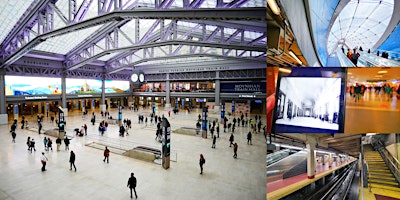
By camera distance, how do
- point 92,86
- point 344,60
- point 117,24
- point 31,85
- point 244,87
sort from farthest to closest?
point 92,86
point 244,87
point 31,85
point 117,24
point 344,60

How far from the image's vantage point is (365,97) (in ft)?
6.95

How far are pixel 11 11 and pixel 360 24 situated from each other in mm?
21940

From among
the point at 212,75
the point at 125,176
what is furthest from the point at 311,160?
the point at 212,75

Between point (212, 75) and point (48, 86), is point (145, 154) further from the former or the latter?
point (48, 86)

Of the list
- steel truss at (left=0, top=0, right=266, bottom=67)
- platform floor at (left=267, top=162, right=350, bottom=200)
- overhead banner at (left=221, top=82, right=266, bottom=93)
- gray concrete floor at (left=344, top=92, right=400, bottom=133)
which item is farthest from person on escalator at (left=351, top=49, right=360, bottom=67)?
overhead banner at (left=221, top=82, right=266, bottom=93)

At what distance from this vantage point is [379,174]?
7.46 feet

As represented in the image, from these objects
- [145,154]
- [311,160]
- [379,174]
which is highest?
[311,160]

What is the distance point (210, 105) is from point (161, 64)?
13.1 meters

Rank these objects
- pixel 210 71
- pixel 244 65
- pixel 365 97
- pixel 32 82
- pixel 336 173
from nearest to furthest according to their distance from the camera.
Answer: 1. pixel 365 97
2. pixel 336 173
3. pixel 32 82
4. pixel 244 65
5. pixel 210 71

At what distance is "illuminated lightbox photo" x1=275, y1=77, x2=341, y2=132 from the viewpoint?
2.06 m

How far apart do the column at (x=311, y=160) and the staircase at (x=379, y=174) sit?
0.58 meters

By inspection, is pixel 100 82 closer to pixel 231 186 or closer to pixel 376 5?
pixel 231 186

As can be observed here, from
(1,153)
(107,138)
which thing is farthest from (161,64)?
(1,153)

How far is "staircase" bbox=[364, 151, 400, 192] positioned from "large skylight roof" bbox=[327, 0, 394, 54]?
3.99 ft
